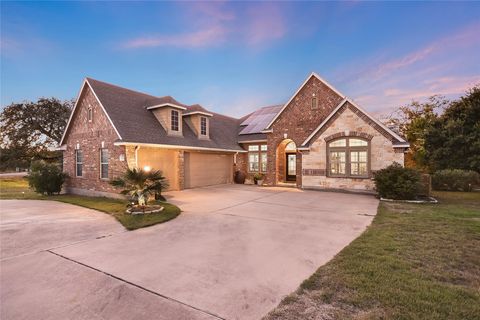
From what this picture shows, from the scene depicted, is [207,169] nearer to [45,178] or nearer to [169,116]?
[169,116]

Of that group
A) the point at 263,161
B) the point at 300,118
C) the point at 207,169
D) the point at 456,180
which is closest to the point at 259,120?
the point at 263,161

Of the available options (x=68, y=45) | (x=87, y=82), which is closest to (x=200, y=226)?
(x=87, y=82)

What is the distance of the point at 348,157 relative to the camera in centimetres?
1459

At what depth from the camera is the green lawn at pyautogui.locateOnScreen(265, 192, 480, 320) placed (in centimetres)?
283

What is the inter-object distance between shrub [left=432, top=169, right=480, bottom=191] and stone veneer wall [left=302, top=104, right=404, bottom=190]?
6.04m

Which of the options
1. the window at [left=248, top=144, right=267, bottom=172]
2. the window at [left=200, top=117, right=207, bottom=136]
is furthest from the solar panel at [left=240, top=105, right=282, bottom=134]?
the window at [left=200, top=117, right=207, bottom=136]

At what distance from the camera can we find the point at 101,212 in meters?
9.67

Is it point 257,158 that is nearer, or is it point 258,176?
point 258,176

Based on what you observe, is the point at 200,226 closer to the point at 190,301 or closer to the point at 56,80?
the point at 190,301

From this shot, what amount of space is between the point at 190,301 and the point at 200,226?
4.00 m

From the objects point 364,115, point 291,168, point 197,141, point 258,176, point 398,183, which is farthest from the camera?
point 291,168

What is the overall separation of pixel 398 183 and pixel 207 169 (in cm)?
1281

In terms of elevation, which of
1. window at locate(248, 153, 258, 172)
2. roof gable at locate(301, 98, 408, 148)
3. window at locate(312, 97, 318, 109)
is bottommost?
window at locate(248, 153, 258, 172)

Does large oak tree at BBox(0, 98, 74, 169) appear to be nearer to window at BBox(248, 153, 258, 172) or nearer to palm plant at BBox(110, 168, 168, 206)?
window at BBox(248, 153, 258, 172)
